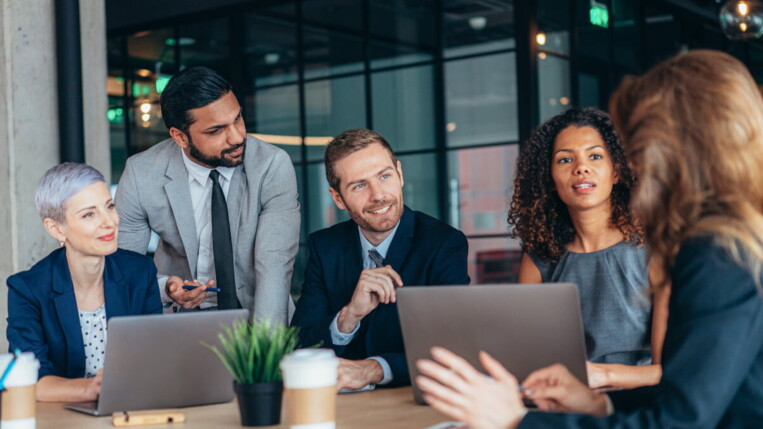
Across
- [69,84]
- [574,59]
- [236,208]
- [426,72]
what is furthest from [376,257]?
[426,72]

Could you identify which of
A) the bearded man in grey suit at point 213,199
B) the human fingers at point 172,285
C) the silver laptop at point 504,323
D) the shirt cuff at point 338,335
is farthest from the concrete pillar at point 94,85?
the silver laptop at point 504,323

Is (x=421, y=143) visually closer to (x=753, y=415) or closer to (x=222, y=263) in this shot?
(x=222, y=263)

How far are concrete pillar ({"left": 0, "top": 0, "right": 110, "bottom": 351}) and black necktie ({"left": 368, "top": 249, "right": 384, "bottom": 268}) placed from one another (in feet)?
5.82

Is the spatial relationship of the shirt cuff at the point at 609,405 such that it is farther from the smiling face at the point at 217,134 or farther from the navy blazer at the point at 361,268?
the smiling face at the point at 217,134

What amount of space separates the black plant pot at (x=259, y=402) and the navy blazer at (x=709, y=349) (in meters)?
0.71

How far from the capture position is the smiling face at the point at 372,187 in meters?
2.66

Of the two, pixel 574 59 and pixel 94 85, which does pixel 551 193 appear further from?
pixel 574 59

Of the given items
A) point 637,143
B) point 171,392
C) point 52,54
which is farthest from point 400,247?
point 52,54

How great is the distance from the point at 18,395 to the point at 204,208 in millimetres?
1537

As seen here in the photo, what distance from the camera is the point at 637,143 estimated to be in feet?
4.46

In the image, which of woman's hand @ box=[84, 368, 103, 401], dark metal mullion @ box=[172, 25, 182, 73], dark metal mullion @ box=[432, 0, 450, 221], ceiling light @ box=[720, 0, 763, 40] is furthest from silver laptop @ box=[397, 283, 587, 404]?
dark metal mullion @ box=[172, 25, 182, 73]

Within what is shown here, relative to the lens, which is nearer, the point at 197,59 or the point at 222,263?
the point at 222,263

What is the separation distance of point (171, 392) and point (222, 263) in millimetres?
1141

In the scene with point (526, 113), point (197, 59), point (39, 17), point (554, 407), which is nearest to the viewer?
point (554, 407)
